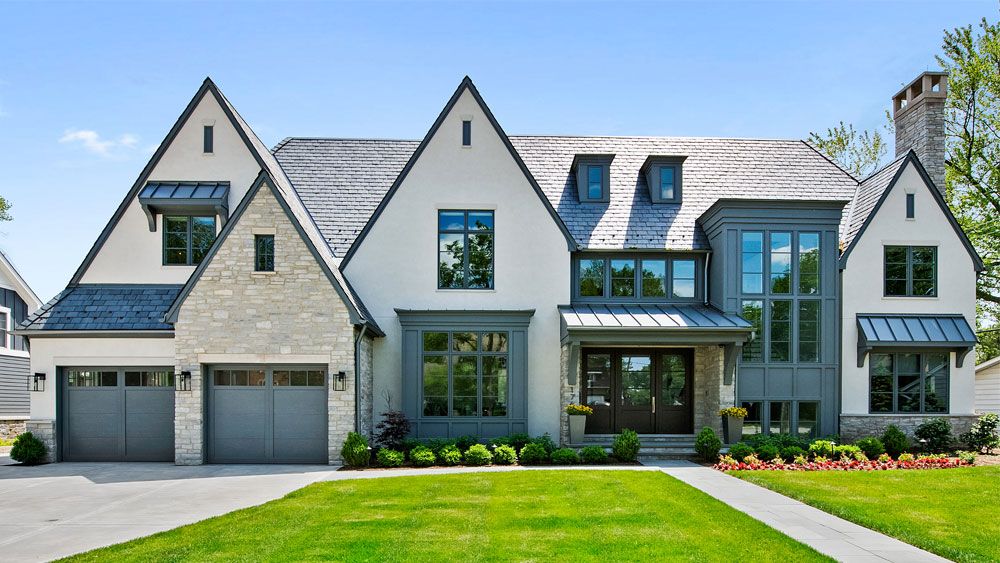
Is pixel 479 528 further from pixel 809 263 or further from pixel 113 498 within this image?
pixel 809 263

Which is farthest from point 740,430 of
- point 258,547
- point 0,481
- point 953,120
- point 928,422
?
point 953,120

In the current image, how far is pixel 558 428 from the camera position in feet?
61.2

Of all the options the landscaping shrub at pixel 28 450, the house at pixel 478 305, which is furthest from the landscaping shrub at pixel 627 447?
the landscaping shrub at pixel 28 450

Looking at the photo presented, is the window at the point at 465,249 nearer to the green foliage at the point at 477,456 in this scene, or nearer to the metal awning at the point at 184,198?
the green foliage at the point at 477,456

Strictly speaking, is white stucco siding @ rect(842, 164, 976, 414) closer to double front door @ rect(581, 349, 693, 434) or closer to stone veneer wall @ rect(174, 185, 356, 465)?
double front door @ rect(581, 349, 693, 434)

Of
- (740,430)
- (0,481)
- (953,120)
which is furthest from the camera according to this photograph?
(953,120)

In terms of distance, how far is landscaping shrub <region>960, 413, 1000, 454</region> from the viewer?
18.8 meters

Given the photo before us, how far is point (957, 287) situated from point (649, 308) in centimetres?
815

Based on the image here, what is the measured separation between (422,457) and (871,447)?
10.2m

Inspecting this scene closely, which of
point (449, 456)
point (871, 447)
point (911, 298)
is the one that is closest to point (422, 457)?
point (449, 456)

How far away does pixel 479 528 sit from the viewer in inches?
383

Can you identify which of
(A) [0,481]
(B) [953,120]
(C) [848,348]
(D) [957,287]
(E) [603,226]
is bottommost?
(A) [0,481]

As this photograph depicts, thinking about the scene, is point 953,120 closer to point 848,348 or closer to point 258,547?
point 848,348

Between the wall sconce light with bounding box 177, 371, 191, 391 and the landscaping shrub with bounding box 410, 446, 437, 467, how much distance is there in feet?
16.8
